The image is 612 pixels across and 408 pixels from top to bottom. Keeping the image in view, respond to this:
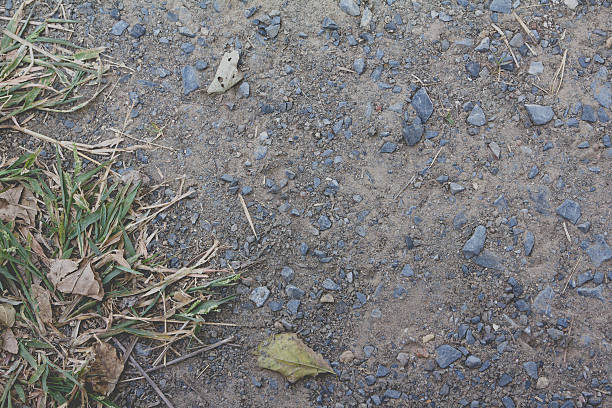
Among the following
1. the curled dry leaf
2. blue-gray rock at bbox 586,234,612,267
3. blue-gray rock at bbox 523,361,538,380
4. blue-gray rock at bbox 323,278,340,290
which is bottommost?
blue-gray rock at bbox 523,361,538,380

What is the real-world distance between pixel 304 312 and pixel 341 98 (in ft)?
3.42

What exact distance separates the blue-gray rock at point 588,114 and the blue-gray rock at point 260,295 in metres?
1.66

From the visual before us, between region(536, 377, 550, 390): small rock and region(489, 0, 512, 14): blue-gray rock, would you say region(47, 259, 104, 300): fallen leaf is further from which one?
region(489, 0, 512, 14): blue-gray rock

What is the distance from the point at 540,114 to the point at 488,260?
75cm

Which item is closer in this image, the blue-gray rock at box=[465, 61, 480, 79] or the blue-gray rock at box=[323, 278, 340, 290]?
the blue-gray rock at box=[323, 278, 340, 290]

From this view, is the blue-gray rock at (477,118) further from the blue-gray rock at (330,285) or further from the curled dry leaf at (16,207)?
the curled dry leaf at (16,207)

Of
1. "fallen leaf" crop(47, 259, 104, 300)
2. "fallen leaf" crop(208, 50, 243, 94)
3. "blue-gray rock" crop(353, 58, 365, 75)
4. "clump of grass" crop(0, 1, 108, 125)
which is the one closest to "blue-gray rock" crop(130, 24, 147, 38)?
"clump of grass" crop(0, 1, 108, 125)

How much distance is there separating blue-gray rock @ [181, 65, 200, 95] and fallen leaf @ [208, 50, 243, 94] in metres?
0.09

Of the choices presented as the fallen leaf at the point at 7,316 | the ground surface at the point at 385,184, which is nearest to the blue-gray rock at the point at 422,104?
the ground surface at the point at 385,184

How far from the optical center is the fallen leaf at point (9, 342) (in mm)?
2424

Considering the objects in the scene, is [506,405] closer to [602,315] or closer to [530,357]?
[530,357]

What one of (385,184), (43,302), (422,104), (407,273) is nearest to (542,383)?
(407,273)

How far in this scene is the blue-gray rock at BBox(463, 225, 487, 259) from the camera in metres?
2.50

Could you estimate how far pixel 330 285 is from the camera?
251 centimetres
